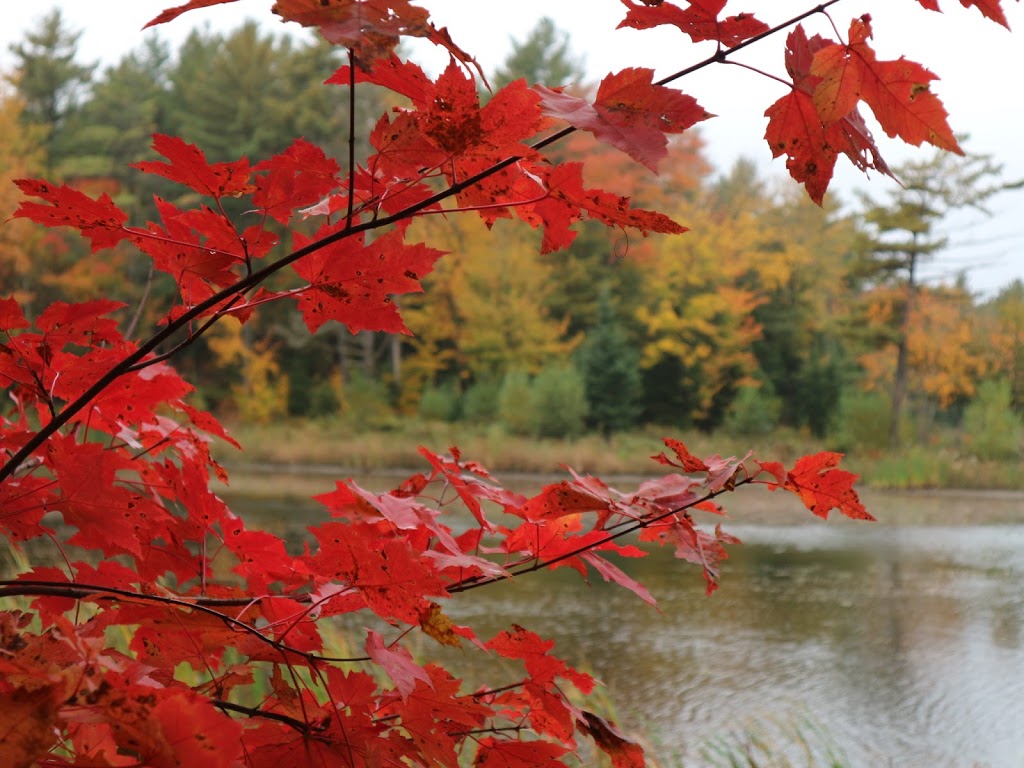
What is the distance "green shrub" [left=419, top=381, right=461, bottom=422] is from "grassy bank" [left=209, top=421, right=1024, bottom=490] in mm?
308

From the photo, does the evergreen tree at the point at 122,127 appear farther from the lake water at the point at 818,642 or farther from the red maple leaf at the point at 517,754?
the red maple leaf at the point at 517,754

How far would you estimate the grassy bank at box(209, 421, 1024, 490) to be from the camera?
11164mm

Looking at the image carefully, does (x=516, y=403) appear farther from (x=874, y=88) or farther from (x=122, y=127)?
(x=874, y=88)

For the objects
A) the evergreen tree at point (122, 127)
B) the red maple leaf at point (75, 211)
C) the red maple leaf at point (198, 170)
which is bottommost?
the red maple leaf at point (75, 211)

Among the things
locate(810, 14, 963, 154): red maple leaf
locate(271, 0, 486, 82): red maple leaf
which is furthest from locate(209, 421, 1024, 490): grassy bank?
locate(271, 0, 486, 82): red maple leaf

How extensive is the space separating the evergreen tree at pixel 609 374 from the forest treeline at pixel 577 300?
35 mm

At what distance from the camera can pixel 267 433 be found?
15.5 metres

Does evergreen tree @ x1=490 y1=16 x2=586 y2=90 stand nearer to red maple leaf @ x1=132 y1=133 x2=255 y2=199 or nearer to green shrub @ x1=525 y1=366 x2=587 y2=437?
green shrub @ x1=525 y1=366 x2=587 y2=437

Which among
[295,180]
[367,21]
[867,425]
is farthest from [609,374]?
[367,21]

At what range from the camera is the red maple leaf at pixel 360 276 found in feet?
2.06

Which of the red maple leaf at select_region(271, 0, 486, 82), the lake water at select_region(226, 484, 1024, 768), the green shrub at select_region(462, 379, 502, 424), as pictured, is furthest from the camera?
the green shrub at select_region(462, 379, 502, 424)

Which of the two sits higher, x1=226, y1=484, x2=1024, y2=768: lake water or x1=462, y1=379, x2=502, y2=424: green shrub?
x1=462, y1=379, x2=502, y2=424: green shrub

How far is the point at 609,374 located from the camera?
47.6 ft

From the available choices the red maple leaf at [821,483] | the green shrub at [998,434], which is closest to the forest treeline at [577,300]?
the green shrub at [998,434]
